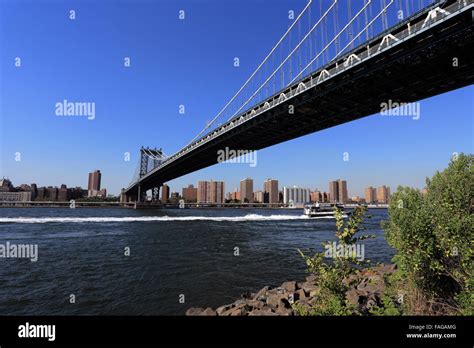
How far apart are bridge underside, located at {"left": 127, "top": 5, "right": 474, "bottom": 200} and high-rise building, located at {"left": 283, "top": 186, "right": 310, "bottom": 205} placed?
114 metres

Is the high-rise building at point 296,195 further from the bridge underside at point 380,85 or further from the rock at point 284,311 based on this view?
the rock at point 284,311

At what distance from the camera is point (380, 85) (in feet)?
75.5

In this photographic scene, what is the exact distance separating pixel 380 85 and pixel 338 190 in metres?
115

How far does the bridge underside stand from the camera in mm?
16844

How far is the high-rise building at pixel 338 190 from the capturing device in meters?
130

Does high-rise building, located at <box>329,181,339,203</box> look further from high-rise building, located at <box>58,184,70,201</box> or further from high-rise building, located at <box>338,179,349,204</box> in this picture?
high-rise building, located at <box>58,184,70,201</box>

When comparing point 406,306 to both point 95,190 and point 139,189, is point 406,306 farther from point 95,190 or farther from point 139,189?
point 95,190

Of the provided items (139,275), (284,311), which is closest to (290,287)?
(284,311)

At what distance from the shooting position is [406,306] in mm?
5500

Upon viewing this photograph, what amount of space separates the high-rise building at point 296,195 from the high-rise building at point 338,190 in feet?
71.1

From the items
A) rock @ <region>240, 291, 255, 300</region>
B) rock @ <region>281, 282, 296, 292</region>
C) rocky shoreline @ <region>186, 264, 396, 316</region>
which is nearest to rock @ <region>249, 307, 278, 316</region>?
rocky shoreline @ <region>186, 264, 396, 316</region>

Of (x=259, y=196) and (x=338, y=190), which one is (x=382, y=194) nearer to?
(x=338, y=190)
